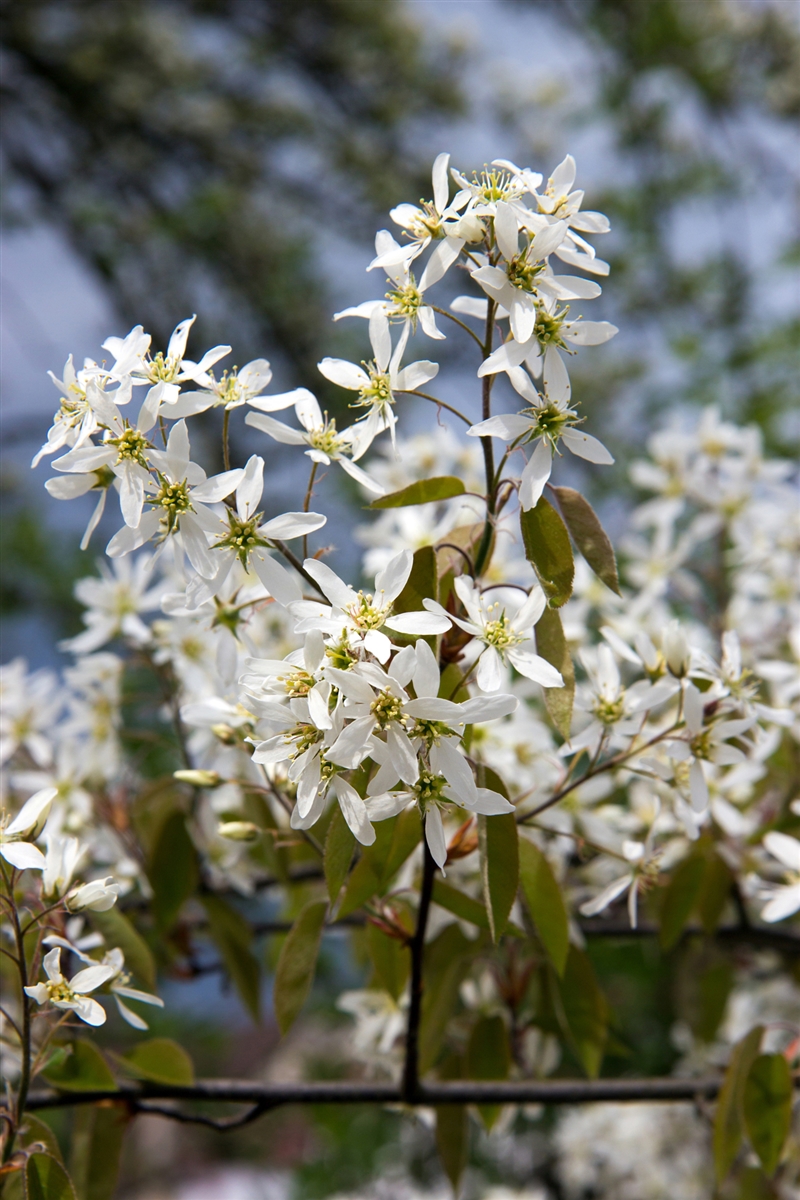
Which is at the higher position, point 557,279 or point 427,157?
point 427,157

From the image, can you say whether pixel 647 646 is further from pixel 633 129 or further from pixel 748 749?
pixel 633 129

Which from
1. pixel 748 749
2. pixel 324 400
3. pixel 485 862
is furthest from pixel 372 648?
pixel 324 400

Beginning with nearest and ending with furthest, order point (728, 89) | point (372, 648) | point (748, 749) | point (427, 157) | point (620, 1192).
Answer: point (372, 648)
point (748, 749)
point (620, 1192)
point (728, 89)
point (427, 157)

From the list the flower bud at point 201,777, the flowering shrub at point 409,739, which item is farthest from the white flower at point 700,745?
the flower bud at point 201,777

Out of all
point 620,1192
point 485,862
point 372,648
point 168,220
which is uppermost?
point 168,220

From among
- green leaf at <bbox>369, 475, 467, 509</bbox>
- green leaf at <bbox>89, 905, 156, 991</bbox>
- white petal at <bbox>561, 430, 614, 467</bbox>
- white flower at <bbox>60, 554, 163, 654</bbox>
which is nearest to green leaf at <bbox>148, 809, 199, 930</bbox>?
green leaf at <bbox>89, 905, 156, 991</bbox>

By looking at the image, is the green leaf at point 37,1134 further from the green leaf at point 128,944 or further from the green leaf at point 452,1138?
the green leaf at point 452,1138

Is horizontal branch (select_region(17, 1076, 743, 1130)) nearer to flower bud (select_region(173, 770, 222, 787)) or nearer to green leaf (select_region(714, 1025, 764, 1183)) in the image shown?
green leaf (select_region(714, 1025, 764, 1183))
